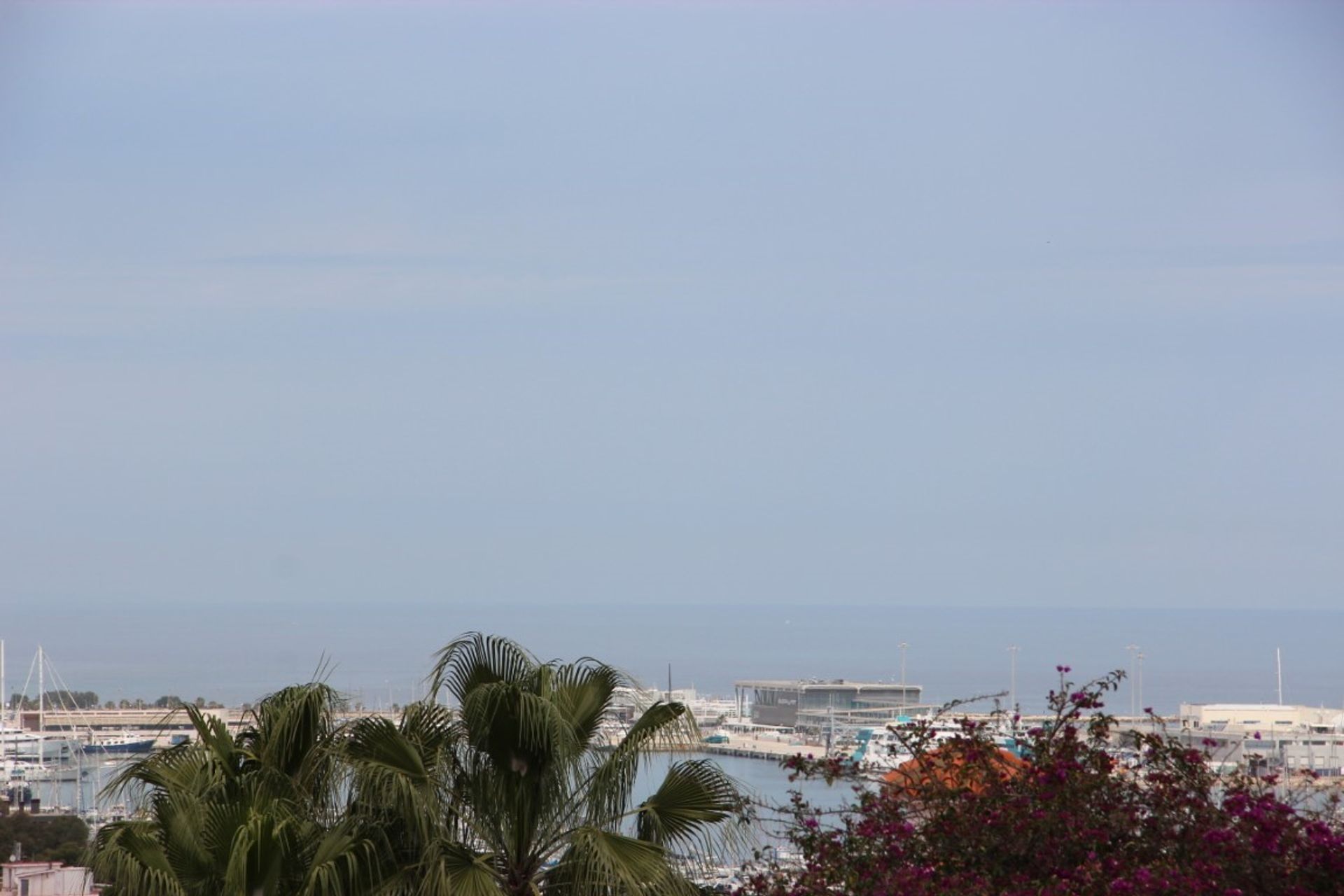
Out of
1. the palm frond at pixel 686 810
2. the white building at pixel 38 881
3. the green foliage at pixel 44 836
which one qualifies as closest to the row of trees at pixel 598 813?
the palm frond at pixel 686 810

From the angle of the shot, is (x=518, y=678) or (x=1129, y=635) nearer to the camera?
(x=518, y=678)

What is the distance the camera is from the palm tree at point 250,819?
5.54m

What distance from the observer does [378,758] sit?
19.8ft

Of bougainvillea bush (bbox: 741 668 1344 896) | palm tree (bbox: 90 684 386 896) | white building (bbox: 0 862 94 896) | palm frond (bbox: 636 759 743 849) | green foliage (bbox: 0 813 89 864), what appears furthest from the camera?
green foliage (bbox: 0 813 89 864)

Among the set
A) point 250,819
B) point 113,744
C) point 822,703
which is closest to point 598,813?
point 250,819

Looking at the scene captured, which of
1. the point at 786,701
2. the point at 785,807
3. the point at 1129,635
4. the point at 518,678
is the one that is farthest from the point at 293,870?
the point at 1129,635

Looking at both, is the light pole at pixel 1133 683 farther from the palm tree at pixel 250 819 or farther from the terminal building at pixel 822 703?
the palm tree at pixel 250 819

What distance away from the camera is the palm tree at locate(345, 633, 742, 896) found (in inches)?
230

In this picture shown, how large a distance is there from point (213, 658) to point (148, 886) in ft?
395

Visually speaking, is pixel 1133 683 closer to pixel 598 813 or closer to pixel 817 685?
pixel 817 685

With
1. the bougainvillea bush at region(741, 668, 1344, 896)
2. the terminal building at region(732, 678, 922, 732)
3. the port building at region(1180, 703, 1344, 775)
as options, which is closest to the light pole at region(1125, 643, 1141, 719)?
the terminal building at region(732, 678, 922, 732)

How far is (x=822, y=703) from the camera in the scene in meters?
78.7

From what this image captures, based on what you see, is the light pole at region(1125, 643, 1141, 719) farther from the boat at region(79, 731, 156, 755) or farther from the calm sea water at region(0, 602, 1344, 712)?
the boat at region(79, 731, 156, 755)

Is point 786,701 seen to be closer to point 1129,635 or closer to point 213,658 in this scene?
point 213,658
